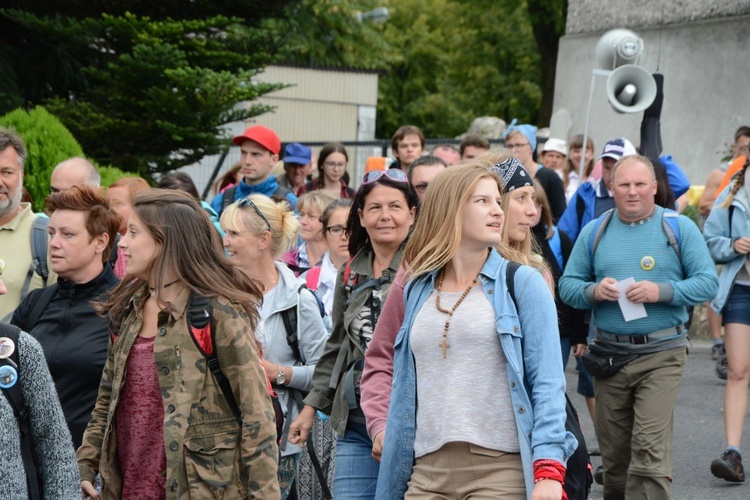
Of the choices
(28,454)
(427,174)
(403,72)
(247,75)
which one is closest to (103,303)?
(28,454)

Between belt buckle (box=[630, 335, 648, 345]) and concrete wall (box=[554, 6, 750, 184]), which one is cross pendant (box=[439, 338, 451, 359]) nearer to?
belt buckle (box=[630, 335, 648, 345])

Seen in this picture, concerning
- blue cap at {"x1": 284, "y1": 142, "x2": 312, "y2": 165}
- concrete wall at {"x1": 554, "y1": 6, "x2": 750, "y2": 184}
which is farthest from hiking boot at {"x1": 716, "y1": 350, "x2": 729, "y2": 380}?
concrete wall at {"x1": 554, "y1": 6, "x2": 750, "y2": 184}

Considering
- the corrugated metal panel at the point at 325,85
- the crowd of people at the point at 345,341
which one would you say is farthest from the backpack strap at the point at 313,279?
the corrugated metal panel at the point at 325,85

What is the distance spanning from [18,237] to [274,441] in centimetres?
254

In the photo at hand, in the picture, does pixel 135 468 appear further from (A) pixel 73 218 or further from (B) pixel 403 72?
(B) pixel 403 72

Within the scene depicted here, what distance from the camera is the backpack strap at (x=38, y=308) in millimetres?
5074

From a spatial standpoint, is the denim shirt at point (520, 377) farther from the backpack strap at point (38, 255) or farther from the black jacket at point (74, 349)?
the backpack strap at point (38, 255)

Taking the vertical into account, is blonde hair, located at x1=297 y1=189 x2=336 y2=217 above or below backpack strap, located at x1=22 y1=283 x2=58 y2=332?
above

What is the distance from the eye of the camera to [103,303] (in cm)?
475

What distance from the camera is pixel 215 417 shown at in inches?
163

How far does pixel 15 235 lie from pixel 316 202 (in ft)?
8.34

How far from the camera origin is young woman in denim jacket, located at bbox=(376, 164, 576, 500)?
3.87 meters

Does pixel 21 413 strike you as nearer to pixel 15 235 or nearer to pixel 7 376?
pixel 7 376

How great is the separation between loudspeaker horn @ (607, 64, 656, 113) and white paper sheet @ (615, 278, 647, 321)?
609 centimetres
